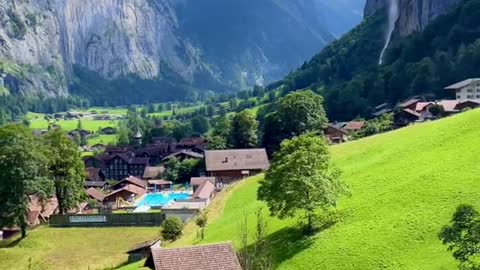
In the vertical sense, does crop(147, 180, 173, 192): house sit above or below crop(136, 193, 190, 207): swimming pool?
above

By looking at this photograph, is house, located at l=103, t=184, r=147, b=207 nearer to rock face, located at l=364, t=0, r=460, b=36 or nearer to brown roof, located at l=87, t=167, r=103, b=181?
brown roof, located at l=87, t=167, r=103, b=181

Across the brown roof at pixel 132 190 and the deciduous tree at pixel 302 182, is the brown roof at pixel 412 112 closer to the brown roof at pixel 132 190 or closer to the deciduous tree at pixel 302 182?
the brown roof at pixel 132 190

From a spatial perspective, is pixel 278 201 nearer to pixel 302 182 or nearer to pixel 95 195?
pixel 302 182

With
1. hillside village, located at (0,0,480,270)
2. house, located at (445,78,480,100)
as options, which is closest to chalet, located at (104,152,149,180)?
hillside village, located at (0,0,480,270)

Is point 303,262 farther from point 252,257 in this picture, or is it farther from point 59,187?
point 59,187

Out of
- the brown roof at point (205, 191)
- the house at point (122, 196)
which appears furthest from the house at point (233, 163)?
the house at point (122, 196)

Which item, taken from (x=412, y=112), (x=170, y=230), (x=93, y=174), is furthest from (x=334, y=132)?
(x=170, y=230)
